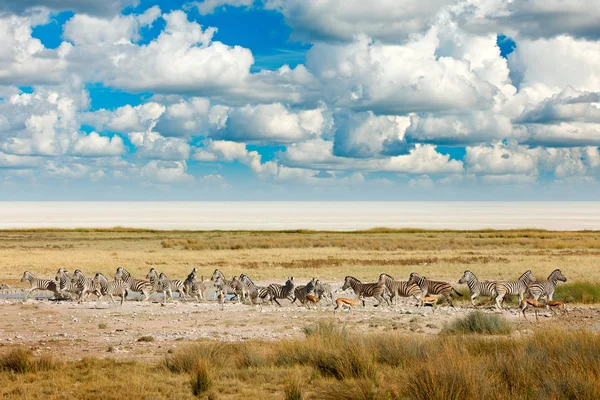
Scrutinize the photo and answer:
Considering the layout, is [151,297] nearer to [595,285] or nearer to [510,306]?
[510,306]

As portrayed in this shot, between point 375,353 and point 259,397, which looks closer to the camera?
point 259,397

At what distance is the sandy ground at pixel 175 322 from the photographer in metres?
15.6

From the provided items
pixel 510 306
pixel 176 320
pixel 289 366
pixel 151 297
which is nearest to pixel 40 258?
pixel 151 297

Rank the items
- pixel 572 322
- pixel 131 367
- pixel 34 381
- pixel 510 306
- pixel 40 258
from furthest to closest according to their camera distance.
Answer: pixel 40 258
pixel 510 306
pixel 572 322
pixel 131 367
pixel 34 381

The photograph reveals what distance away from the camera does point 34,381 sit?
38.3 ft

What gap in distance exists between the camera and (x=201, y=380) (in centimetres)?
1120

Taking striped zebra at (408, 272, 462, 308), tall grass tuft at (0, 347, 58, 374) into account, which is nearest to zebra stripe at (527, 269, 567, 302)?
striped zebra at (408, 272, 462, 308)

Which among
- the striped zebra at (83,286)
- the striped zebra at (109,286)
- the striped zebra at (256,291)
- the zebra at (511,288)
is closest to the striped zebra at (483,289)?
the zebra at (511,288)

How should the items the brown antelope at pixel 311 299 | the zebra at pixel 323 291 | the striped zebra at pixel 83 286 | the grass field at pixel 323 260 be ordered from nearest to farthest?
the brown antelope at pixel 311 299, the zebra at pixel 323 291, the striped zebra at pixel 83 286, the grass field at pixel 323 260

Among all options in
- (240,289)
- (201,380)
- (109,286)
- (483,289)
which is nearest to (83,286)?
(109,286)

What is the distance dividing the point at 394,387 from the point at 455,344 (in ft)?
8.24

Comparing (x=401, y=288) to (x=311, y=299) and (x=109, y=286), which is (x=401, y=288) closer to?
(x=311, y=299)

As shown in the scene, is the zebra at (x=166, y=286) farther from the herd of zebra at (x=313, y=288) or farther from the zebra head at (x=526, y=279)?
the zebra head at (x=526, y=279)

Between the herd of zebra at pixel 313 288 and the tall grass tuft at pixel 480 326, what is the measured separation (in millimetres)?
4800
